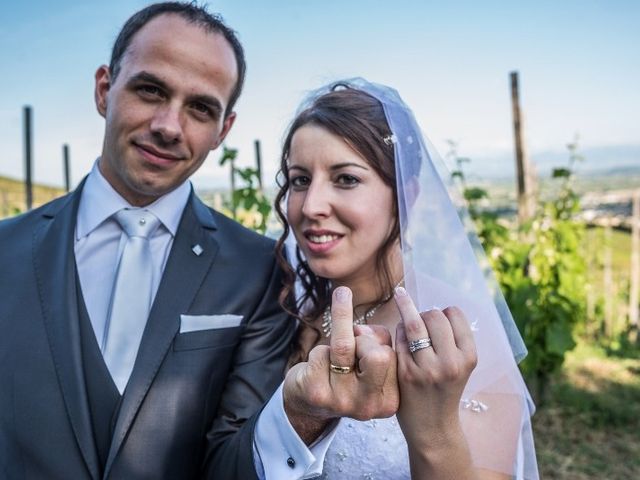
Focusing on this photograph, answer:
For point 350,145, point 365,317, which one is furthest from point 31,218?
point 365,317

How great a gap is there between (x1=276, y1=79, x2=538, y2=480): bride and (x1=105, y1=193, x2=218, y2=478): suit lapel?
1.07ft

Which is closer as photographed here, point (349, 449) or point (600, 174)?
point (349, 449)

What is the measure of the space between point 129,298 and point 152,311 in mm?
99

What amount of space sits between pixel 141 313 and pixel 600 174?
240 inches

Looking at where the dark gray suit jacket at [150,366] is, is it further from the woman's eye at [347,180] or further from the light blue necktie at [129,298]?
the woman's eye at [347,180]

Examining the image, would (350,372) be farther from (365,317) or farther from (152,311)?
(365,317)

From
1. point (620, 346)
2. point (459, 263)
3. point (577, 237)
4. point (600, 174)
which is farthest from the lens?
point (620, 346)

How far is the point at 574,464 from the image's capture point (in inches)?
191

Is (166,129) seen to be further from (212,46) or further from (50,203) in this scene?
(50,203)

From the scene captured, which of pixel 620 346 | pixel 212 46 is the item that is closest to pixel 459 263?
pixel 212 46

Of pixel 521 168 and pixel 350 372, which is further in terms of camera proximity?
pixel 521 168

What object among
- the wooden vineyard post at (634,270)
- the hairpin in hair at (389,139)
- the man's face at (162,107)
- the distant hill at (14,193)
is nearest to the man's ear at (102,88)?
the man's face at (162,107)

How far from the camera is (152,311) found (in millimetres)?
1952

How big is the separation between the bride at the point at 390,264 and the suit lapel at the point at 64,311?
2.49 feet
